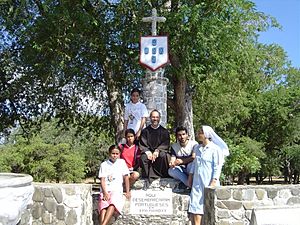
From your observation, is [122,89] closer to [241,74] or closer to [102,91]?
[102,91]

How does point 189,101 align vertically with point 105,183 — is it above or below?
above

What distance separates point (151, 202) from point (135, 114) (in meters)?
1.58

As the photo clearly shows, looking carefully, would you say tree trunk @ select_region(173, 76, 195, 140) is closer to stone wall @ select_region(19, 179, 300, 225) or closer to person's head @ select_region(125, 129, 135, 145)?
person's head @ select_region(125, 129, 135, 145)

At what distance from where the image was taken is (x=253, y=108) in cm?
2591

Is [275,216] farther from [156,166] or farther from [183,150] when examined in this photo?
[156,166]

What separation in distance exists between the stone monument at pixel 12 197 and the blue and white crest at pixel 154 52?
15.7ft

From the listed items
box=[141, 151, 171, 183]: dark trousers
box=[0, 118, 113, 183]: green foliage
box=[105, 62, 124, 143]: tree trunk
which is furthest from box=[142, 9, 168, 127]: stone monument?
box=[0, 118, 113, 183]: green foliage

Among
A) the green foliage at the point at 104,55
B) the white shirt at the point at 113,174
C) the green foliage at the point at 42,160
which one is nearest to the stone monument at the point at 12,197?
the white shirt at the point at 113,174

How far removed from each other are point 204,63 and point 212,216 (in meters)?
6.53

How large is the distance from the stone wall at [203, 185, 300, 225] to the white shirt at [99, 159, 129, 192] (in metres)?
1.30

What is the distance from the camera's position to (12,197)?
14.4 ft

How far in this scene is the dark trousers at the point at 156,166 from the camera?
7.34 metres

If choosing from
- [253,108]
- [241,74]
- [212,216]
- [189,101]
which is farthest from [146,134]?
[253,108]

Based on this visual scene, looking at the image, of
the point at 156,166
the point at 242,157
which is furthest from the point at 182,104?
the point at 242,157
